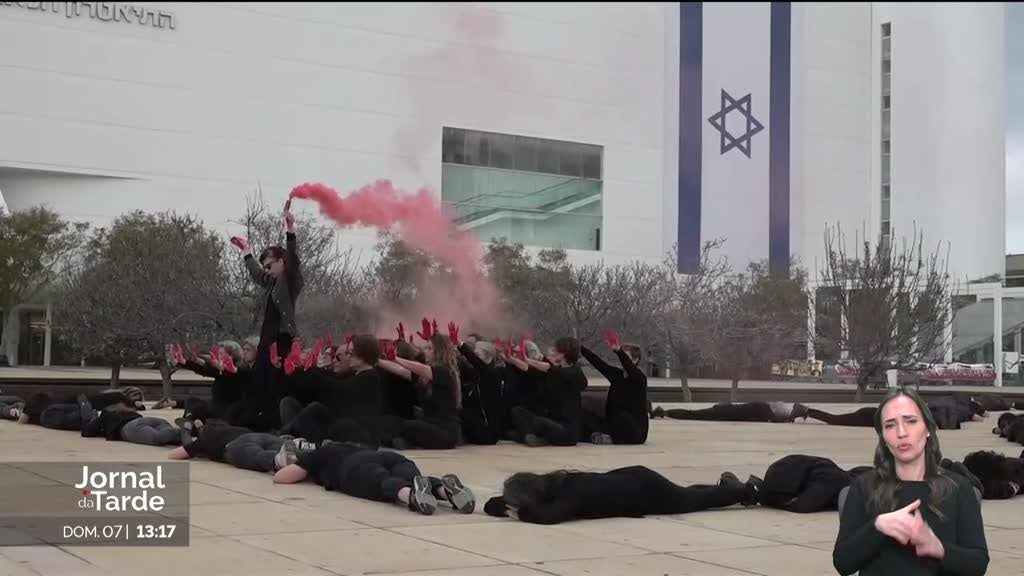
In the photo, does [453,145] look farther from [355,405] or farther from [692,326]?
[355,405]

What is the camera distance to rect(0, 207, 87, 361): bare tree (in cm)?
5038

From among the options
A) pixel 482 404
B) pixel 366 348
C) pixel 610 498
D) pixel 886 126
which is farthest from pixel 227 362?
pixel 886 126

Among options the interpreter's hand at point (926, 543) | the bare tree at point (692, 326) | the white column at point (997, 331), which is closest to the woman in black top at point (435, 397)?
the interpreter's hand at point (926, 543)

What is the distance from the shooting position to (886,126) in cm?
9625

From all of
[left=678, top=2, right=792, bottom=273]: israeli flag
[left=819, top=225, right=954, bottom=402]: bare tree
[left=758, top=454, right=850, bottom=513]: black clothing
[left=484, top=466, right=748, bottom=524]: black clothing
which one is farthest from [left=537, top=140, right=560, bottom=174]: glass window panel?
[left=484, top=466, right=748, bottom=524]: black clothing

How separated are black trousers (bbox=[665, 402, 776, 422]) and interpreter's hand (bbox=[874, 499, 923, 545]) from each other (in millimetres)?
17811

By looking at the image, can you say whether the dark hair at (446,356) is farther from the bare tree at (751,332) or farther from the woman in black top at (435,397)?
the bare tree at (751,332)

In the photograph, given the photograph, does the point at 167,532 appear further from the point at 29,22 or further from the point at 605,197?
the point at 605,197

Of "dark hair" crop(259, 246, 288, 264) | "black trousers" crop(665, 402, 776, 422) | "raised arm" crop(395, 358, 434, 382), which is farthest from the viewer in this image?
"black trousers" crop(665, 402, 776, 422)

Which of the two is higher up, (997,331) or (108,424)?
(997,331)

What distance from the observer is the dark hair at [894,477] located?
3.71 metres

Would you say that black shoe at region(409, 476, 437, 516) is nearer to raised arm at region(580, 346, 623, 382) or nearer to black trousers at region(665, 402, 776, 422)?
raised arm at region(580, 346, 623, 382)

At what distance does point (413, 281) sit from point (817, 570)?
32.3m

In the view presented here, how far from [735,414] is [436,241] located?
19.3m
